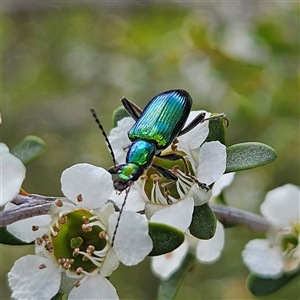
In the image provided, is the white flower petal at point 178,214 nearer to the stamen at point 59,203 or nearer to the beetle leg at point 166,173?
the beetle leg at point 166,173

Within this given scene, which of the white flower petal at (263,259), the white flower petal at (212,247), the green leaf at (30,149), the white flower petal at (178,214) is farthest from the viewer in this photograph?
the white flower petal at (263,259)

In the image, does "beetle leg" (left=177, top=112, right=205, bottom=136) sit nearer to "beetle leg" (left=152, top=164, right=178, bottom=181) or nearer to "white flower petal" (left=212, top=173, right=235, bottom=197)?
"beetle leg" (left=152, top=164, right=178, bottom=181)

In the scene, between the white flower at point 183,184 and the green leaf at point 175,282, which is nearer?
the white flower at point 183,184

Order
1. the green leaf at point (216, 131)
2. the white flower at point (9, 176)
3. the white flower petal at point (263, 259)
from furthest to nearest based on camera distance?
1. the white flower petal at point (263, 259)
2. the green leaf at point (216, 131)
3. the white flower at point (9, 176)

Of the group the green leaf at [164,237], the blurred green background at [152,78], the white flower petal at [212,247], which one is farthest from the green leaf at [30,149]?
the blurred green background at [152,78]

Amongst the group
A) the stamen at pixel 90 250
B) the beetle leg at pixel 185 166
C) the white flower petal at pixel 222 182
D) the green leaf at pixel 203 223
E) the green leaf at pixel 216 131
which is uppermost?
the green leaf at pixel 216 131

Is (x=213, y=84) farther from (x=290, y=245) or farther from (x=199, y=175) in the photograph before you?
(x=199, y=175)

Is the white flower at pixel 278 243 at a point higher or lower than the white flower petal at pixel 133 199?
lower

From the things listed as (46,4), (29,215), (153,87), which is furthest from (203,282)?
Result: (29,215)
